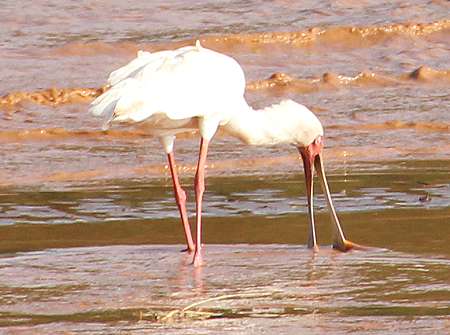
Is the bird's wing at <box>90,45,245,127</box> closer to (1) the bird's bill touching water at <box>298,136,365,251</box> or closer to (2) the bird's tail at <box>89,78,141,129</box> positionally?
(2) the bird's tail at <box>89,78,141,129</box>

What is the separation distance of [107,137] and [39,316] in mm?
5959

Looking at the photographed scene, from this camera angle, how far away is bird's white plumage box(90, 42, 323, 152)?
7641 millimetres

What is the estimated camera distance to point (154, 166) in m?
10.8

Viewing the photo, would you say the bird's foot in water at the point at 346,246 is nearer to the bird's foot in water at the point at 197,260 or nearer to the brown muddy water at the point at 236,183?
the brown muddy water at the point at 236,183

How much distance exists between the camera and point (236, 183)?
10039mm

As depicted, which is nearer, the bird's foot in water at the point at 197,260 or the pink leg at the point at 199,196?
the bird's foot in water at the point at 197,260

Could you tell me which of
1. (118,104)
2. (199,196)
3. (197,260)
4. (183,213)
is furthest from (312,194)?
(118,104)

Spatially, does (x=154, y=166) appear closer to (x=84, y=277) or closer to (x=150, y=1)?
(x=84, y=277)

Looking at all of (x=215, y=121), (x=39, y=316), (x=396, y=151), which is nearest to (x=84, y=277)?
(x=39, y=316)

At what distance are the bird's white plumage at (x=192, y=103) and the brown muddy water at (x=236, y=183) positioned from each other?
0.61m

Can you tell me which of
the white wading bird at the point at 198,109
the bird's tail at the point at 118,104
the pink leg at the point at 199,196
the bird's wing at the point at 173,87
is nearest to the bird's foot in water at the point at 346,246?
the white wading bird at the point at 198,109

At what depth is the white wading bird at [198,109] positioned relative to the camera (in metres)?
7.67

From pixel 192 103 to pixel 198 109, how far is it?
7 cm

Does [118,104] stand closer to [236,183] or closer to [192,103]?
[192,103]
